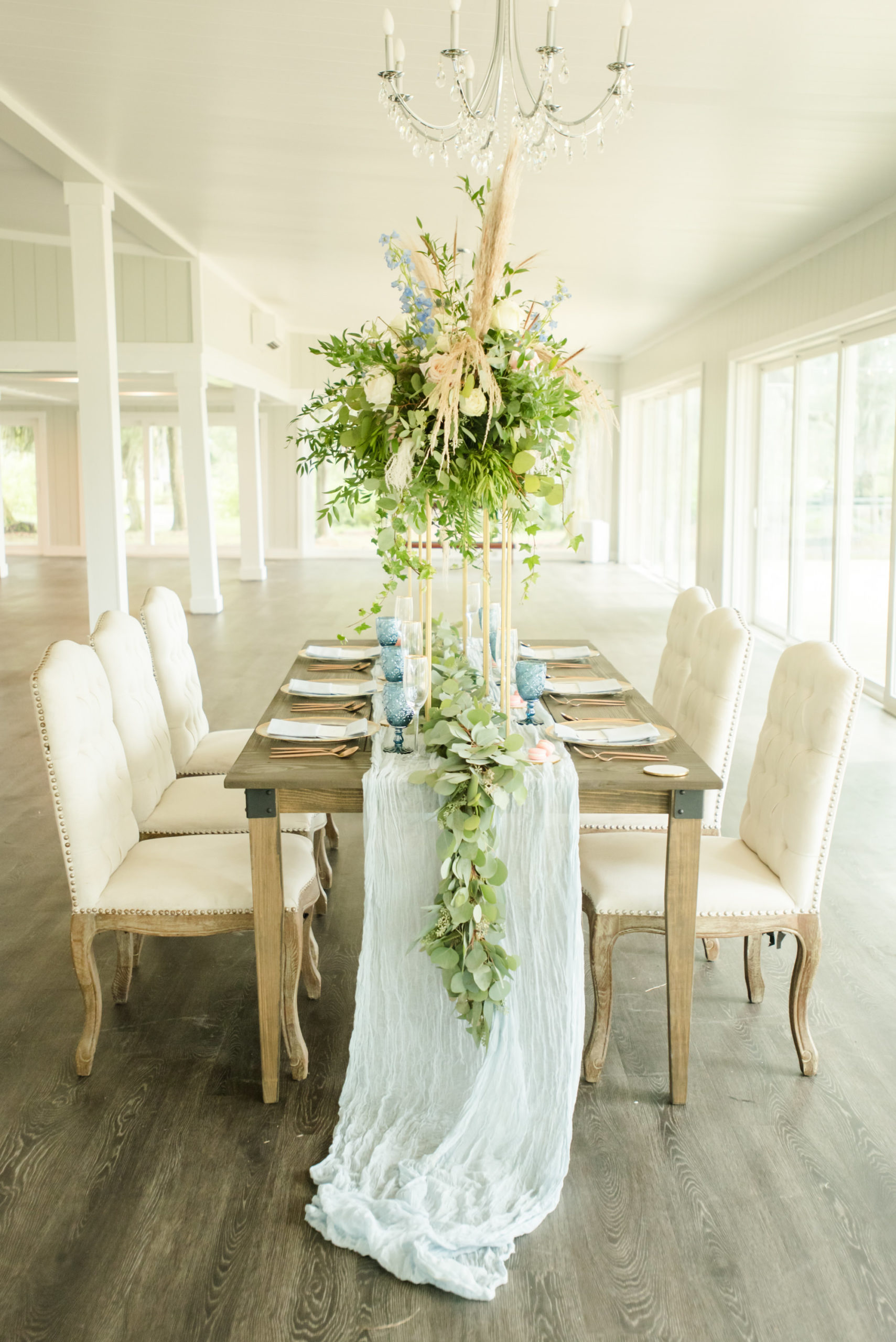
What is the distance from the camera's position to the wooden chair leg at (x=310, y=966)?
298cm

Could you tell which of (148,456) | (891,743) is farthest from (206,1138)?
(148,456)

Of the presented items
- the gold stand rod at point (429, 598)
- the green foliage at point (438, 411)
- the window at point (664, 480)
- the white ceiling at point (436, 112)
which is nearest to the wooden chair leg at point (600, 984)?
the gold stand rod at point (429, 598)

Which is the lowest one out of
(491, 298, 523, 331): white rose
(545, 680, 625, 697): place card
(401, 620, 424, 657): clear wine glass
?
(545, 680, 625, 697): place card

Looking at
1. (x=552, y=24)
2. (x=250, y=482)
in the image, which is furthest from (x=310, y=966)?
(x=250, y=482)

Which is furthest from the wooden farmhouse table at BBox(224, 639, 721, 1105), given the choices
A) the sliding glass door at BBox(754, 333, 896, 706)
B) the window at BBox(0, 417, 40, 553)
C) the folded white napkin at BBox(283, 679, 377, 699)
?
the window at BBox(0, 417, 40, 553)

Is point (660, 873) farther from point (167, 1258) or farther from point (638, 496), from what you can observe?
point (638, 496)

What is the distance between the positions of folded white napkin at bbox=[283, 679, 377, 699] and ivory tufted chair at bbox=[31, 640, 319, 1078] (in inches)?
24.2

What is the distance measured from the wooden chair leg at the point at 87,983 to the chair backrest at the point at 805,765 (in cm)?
166

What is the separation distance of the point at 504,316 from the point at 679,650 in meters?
1.70

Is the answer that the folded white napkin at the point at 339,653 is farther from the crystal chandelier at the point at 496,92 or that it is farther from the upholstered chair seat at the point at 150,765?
the crystal chandelier at the point at 496,92

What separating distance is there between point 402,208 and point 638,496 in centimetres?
912

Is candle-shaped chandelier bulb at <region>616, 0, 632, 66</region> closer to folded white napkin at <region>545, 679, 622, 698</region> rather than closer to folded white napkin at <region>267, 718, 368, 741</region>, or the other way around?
folded white napkin at <region>545, 679, 622, 698</region>

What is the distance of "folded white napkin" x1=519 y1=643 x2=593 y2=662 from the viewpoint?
3.73m

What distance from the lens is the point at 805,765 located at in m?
2.51
